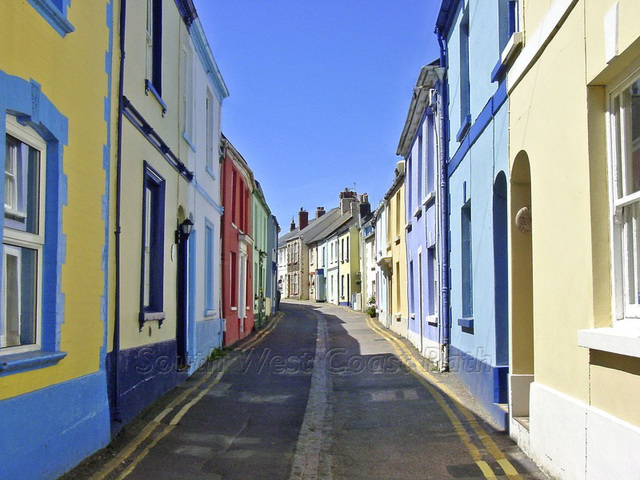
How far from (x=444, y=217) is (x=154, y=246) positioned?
5708 millimetres

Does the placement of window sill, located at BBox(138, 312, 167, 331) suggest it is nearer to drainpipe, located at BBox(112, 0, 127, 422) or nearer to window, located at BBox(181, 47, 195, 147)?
drainpipe, located at BBox(112, 0, 127, 422)

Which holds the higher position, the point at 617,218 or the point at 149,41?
the point at 149,41

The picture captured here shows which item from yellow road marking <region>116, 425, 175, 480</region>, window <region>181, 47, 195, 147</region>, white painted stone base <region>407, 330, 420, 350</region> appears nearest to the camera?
yellow road marking <region>116, 425, 175, 480</region>

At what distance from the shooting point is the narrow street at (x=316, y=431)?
6918mm

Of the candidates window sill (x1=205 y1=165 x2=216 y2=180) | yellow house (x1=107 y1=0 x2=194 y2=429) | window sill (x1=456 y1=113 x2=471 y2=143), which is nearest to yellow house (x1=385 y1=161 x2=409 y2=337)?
window sill (x1=205 y1=165 x2=216 y2=180)

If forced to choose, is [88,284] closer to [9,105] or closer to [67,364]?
[67,364]

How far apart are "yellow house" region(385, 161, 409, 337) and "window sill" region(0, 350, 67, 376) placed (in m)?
16.0

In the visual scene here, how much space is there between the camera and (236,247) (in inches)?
831

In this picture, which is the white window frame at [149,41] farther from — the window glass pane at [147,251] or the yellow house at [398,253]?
the yellow house at [398,253]

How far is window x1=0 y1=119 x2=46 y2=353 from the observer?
5527 millimetres

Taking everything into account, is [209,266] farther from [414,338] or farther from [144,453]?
[144,453]

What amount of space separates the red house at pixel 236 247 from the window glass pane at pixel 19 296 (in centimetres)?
1227

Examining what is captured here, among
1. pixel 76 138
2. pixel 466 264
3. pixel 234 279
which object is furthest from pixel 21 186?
pixel 234 279

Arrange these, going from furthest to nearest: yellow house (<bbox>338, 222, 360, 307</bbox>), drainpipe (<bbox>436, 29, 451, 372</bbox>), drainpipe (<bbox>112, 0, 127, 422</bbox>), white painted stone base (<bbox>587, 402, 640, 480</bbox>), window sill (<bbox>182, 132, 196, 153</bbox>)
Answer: yellow house (<bbox>338, 222, 360, 307</bbox>), drainpipe (<bbox>436, 29, 451, 372</bbox>), window sill (<bbox>182, 132, 196, 153</bbox>), drainpipe (<bbox>112, 0, 127, 422</bbox>), white painted stone base (<bbox>587, 402, 640, 480</bbox>)
